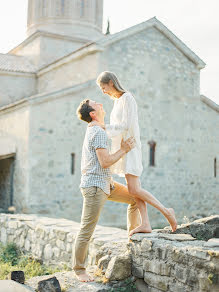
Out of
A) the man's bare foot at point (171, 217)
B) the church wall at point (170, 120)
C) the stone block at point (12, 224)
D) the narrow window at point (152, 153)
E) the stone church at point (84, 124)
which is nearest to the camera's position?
the man's bare foot at point (171, 217)

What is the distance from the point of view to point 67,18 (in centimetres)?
1592

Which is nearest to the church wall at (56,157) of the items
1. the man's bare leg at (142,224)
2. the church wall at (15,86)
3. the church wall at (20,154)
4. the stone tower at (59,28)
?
the church wall at (20,154)

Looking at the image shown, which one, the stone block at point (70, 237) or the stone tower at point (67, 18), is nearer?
the stone block at point (70, 237)

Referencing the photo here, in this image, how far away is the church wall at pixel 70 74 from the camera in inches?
456

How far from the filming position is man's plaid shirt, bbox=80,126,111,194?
11.0ft

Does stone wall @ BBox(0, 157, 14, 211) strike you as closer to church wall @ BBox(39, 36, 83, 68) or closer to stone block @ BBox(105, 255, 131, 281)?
church wall @ BBox(39, 36, 83, 68)

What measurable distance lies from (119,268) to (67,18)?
1432cm

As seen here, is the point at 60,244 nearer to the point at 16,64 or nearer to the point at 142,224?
the point at 142,224

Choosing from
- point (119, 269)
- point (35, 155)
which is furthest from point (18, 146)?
point (119, 269)

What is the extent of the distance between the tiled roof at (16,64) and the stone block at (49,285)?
11868 mm

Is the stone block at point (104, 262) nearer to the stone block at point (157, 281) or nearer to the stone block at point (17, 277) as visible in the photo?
the stone block at point (157, 281)

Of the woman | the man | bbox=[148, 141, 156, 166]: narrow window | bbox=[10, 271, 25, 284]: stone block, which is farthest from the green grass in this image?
bbox=[148, 141, 156, 166]: narrow window

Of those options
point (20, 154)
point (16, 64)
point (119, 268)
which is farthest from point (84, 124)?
point (119, 268)

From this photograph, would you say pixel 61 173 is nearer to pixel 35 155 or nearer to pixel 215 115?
pixel 35 155
